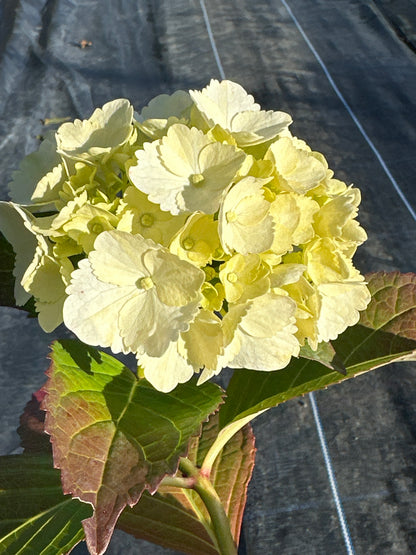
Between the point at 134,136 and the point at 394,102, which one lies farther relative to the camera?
the point at 394,102

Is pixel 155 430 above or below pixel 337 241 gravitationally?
below

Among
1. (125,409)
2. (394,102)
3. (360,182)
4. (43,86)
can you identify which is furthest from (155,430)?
(43,86)

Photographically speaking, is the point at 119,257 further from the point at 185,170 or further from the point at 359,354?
the point at 359,354

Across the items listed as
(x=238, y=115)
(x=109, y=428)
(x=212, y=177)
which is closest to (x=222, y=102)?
(x=238, y=115)

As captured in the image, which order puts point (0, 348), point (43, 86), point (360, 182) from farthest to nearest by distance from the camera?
point (43, 86) < point (360, 182) < point (0, 348)

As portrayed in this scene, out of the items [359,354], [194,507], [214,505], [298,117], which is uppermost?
[359,354]

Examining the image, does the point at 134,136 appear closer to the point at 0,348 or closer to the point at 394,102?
the point at 0,348

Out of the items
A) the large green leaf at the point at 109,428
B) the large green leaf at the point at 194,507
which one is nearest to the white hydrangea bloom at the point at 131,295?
the large green leaf at the point at 109,428
